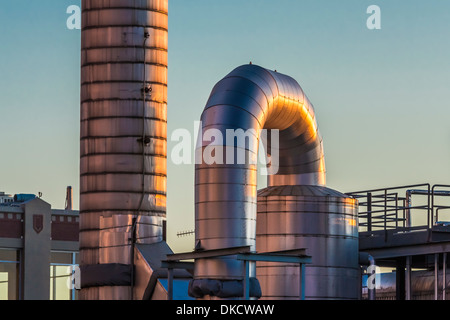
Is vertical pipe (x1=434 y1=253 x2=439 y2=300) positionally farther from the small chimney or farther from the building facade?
the small chimney

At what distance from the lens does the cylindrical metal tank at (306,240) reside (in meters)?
41.5

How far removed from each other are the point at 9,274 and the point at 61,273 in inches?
121

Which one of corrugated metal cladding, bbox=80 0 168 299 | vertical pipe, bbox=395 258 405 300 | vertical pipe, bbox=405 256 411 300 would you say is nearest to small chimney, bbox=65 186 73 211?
corrugated metal cladding, bbox=80 0 168 299

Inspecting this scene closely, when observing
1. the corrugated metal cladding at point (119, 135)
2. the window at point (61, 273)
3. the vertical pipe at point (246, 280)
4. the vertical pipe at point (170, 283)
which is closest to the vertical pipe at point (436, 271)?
Result: the vertical pipe at point (246, 280)

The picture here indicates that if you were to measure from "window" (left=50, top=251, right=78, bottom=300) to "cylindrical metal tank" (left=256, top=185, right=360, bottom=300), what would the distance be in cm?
2104

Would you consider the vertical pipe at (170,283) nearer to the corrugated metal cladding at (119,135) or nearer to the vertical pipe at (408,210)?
the corrugated metal cladding at (119,135)

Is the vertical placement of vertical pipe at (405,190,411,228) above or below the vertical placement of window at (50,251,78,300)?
above

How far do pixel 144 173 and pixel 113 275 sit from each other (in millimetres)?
3935

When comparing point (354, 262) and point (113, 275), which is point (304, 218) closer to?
point (354, 262)

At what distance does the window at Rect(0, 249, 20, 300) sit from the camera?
58719 millimetres

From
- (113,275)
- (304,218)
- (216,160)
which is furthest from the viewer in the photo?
(113,275)

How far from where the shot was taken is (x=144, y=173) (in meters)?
45.4

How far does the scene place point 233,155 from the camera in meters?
37.9
